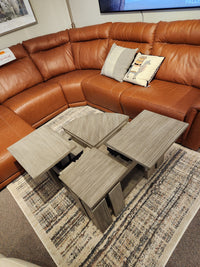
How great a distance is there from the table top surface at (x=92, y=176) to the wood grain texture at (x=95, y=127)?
226 mm

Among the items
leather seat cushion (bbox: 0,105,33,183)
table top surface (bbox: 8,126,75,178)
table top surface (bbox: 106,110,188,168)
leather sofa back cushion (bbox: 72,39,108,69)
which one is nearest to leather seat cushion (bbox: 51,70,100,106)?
leather sofa back cushion (bbox: 72,39,108,69)

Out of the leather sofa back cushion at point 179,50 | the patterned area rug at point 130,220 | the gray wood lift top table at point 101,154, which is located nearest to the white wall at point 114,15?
the leather sofa back cushion at point 179,50

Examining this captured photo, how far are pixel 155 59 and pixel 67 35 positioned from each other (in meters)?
1.63

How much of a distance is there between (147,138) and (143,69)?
3.51ft

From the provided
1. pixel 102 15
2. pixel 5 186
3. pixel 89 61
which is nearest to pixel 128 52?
pixel 89 61

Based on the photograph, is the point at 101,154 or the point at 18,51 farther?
the point at 18,51

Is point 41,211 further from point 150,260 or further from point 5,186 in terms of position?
point 150,260

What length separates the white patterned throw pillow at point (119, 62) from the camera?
6.91 ft

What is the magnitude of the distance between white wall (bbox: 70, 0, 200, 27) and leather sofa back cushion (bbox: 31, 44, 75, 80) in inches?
26.0

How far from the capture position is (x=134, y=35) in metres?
2.17

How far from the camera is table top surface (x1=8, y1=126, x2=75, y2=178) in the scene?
1.28 meters

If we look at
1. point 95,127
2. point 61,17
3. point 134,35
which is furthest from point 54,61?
point 95,127

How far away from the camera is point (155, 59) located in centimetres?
193

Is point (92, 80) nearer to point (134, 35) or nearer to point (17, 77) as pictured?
point (134, 35)
